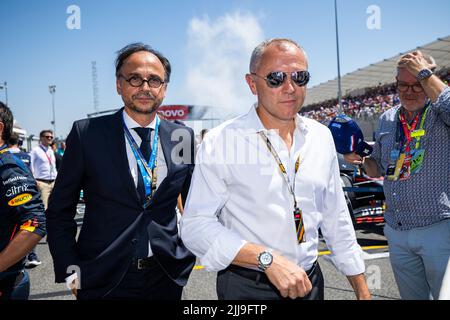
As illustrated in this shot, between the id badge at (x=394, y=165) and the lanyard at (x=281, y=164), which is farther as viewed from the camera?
the id badge at (x=394, y=165)

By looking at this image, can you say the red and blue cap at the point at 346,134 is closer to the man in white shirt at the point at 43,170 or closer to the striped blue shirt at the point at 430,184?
the striped blue shirt at the point at 430,184

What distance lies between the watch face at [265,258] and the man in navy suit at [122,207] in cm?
71

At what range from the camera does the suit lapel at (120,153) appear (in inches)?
73.4

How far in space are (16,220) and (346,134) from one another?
7.39ft

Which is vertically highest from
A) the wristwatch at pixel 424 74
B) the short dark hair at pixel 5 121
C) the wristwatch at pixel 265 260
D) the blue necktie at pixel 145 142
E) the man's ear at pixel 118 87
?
the wristwatch at pixel 424 74

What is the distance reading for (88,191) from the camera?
6.26 feet

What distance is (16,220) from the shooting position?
2.04m

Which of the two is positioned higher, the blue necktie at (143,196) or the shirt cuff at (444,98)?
the shirt cuff at (444,98)

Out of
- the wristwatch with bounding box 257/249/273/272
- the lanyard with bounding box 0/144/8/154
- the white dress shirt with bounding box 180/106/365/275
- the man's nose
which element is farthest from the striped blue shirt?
the lanyard with bounding box 0/144/8/154

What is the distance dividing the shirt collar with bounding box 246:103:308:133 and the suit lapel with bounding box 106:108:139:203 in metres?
0.66

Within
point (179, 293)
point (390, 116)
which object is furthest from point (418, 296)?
point (179, 293)

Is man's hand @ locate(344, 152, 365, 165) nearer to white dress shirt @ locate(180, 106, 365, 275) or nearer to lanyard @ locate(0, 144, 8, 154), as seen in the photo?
white dress shirt @ locate(180, 106, 365, 275)

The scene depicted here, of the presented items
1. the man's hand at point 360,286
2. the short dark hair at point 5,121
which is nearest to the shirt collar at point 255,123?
the man's hand at point 360,286

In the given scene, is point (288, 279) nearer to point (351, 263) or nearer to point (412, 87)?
point (351, 263)
